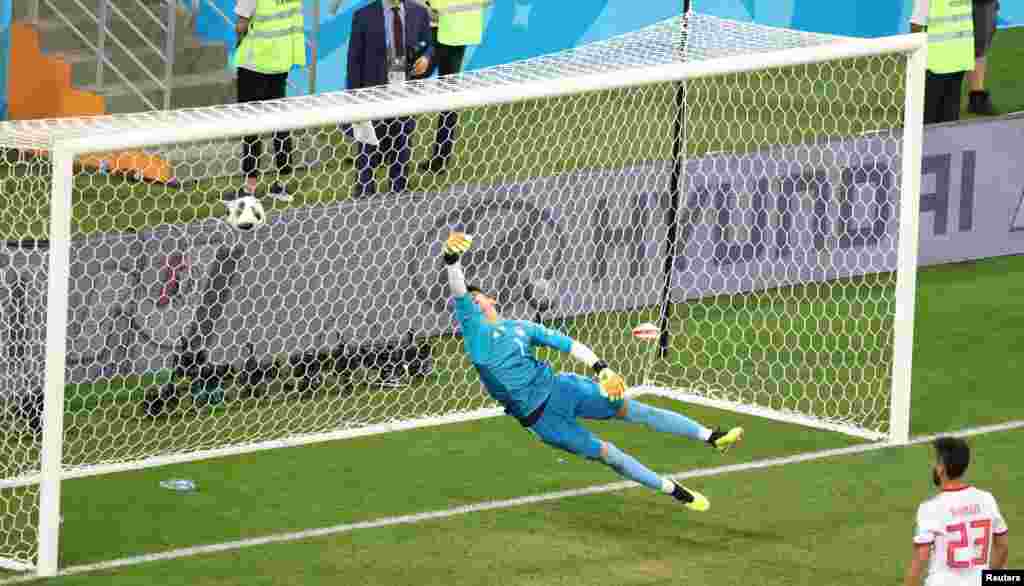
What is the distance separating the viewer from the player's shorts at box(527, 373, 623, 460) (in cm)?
1147

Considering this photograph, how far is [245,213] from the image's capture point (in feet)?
41.3

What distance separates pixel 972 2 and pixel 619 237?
22.4 feet

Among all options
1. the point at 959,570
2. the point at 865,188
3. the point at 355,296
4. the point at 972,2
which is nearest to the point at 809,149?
the point at 865,188

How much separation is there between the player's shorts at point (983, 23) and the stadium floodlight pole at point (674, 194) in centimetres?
635

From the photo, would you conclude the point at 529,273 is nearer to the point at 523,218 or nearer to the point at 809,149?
the point at 523,218

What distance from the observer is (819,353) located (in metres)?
14.9

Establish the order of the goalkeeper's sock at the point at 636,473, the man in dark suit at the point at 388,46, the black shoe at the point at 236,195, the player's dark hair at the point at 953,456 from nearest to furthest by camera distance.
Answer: the player's dark hair at the point at 953,456 → the goalkeeper's sock at the point at 636,473 → the black shoe at the point at 236,195 → the man in dark suit at the point at 388,46

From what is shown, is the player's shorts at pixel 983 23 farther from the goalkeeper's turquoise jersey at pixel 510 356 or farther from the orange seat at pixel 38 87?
the goalkeeper's turquoise jersey at pixel 510 356

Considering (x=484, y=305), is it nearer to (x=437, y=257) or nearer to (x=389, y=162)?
(x=437, y=257)

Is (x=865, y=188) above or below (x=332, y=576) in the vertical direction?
above

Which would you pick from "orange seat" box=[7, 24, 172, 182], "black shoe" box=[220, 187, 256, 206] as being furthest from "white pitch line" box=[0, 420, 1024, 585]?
"orange seat" box=[7, 24, 172, 182]

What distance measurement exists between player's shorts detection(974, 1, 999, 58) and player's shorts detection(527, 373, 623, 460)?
10.1m

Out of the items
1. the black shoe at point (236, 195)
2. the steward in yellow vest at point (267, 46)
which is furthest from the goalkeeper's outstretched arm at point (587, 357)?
the steward in yellow vest at point (267, 46)

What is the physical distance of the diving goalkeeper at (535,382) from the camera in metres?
11.4
